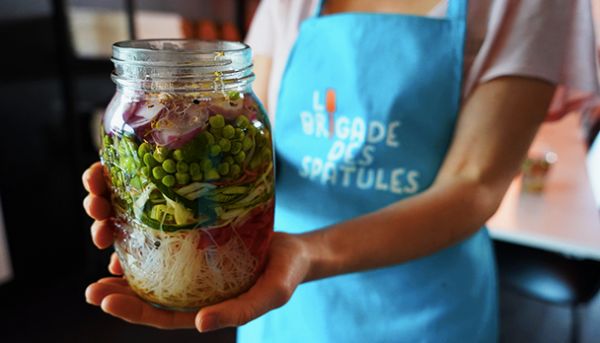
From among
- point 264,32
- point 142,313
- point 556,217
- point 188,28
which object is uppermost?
point 264,32

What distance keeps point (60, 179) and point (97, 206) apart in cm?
182

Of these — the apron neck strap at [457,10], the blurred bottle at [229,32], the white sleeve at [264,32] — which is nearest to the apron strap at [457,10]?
the apron neck strap at [457,10]

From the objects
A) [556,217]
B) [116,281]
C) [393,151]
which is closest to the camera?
[116,281]

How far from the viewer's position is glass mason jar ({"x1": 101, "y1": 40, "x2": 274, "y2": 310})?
44cm

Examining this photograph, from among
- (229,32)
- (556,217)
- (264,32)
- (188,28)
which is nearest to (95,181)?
(264,32)

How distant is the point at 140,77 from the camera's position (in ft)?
1.53

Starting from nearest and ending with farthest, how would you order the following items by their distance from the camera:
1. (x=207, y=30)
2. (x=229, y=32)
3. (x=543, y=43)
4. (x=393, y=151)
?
(x=543, y=43) → (x=393, y=151) → (x=207, y=30) → (x=229, y=32)

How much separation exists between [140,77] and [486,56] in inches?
20.7

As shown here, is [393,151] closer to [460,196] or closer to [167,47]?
[460,196]

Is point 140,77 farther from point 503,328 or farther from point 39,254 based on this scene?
point 503,328

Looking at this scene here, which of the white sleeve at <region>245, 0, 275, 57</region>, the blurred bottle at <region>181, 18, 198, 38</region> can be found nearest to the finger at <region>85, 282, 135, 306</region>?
the white sleeve at <region>245, 0, 275, 57</region>

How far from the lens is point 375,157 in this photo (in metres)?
0.76

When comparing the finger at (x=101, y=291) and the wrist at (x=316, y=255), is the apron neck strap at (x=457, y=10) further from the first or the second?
the finger at (x=101, y=291)

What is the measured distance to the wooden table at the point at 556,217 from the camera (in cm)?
118
